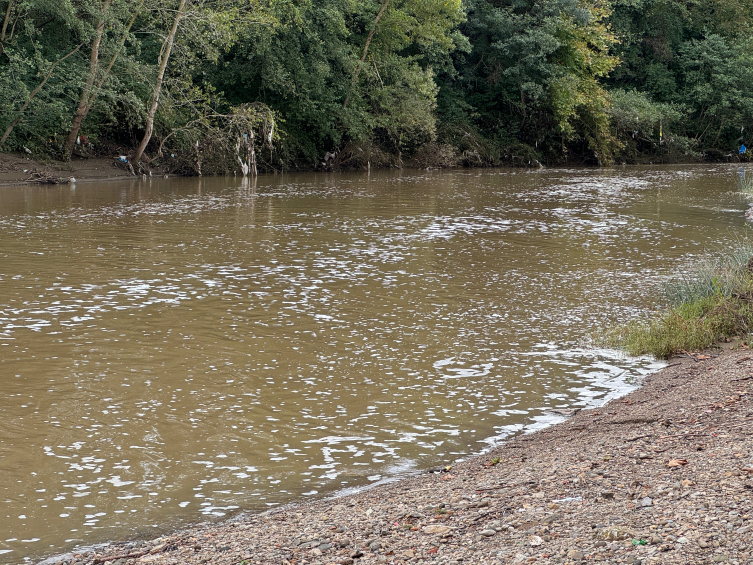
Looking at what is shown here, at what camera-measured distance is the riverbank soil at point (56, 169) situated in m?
31.7

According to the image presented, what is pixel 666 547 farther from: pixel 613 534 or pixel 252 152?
pixel 252 152

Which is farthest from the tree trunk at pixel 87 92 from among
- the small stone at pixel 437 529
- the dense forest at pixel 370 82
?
the small stone at pixel 437 529

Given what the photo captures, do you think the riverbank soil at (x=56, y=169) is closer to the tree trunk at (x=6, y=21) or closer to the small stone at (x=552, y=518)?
the tree trunk at (x=6, y=21)

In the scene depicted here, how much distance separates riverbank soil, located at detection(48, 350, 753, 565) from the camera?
381 cm

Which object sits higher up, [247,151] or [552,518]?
[247,151]

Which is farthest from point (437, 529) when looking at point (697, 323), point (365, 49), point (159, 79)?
point (365, 49)

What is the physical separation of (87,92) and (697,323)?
1132 inches

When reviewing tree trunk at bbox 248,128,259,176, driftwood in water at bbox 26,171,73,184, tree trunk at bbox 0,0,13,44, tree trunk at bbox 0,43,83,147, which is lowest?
driftwood in water at bbox 26,171,73,184

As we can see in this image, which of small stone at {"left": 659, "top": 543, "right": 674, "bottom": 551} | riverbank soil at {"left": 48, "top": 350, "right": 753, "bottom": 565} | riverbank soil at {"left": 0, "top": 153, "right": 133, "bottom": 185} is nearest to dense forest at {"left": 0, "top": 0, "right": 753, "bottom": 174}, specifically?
riverbank soil at {"left": 0, "top": 153, "right": 133, "bottom": 185}

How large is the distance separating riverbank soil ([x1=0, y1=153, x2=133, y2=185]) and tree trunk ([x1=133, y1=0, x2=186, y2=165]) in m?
1.41

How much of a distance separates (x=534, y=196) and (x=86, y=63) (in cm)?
1825

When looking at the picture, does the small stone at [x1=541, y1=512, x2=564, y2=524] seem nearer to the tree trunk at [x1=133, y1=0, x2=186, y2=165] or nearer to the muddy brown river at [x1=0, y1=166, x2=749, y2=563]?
the muddy brown river at [x1=0, y1=166, x2=749, y2=563]

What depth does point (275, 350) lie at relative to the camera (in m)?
9.16

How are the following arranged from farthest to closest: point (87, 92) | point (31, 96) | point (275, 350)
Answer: point (87, 92), point (31, 96), point (275, 350)
